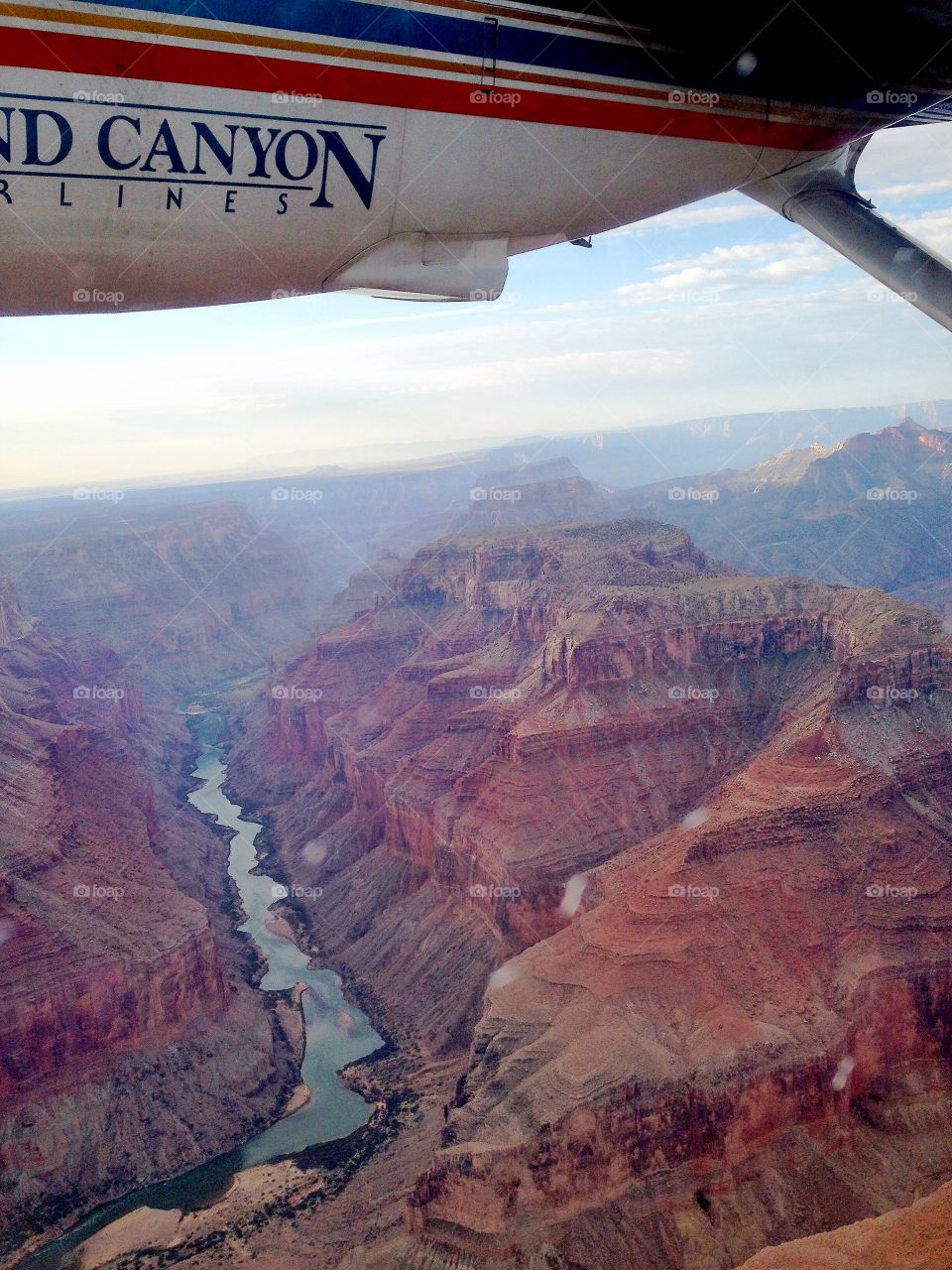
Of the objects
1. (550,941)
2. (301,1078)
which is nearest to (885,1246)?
(550,941)

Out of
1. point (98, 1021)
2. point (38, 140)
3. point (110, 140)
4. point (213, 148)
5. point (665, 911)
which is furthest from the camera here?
point (98, 1021)

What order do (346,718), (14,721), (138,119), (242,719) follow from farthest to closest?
(242,719)
(346,718)
(14,721)
(138,119)

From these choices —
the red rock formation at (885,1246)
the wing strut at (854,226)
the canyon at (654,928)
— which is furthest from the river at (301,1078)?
the wing strut at (854,226)

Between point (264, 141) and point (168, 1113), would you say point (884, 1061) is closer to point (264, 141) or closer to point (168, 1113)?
point (168, 1113)

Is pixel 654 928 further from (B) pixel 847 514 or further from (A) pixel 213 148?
(B) pixel 847 514

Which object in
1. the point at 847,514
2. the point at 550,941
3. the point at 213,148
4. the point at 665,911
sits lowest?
the point at 550,941

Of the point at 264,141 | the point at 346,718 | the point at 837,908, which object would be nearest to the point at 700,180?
the point at 264,141

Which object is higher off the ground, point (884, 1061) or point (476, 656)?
point (476, 656)

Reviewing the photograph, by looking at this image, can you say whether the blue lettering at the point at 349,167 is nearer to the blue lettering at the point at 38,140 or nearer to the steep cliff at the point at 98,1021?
the blue lettering at the point at 38,140
